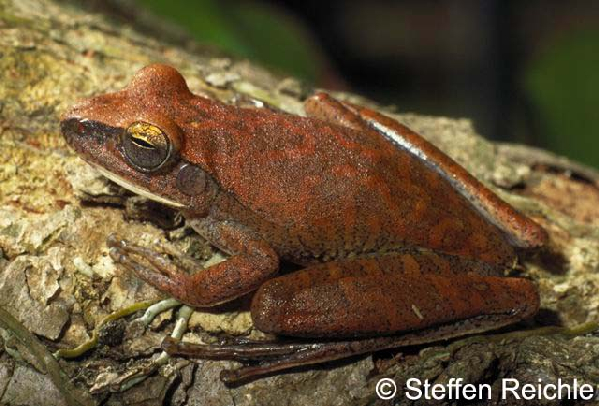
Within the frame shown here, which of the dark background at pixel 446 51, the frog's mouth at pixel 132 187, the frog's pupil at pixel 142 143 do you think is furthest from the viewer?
the dark background at pixel 446 51

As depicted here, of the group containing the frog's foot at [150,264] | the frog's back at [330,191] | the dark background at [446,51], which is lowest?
the frog's foot at [150,264]

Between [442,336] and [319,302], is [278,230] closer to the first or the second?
[319,302]

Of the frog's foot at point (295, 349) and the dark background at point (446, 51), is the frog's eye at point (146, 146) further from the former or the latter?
the dark background at point (446, 51)

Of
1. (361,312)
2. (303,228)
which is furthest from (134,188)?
(361,312)

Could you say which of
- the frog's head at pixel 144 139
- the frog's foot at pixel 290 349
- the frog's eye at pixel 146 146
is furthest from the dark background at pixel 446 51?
the frog's foot at pixel 290 349

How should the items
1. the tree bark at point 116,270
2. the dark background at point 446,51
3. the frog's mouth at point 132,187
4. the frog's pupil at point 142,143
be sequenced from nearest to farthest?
the tree bark at point 116,270 → the frog's pupil at point 142,143 → the frog's mouth at point 132,187 → the dark background at point 446,51

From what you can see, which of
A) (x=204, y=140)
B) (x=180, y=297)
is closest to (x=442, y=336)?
(x=180, y=297)
